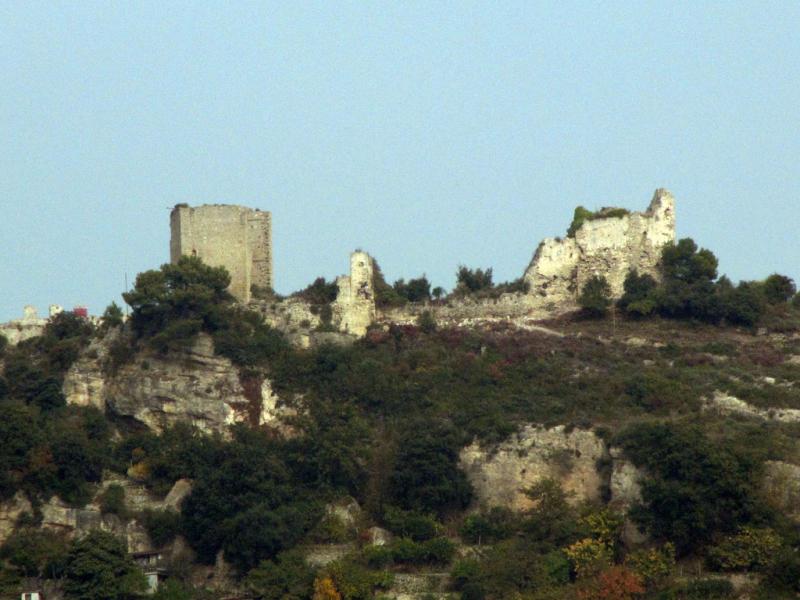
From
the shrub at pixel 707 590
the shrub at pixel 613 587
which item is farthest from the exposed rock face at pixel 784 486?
the shrub at pixel 613 587

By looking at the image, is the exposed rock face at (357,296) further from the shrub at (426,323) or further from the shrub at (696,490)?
the shrub at (696,490)

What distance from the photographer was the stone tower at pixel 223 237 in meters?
62.8

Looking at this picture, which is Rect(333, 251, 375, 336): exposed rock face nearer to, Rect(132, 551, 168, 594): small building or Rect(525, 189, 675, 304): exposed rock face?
Rect(525, 189, 675, 304): exposed rock face

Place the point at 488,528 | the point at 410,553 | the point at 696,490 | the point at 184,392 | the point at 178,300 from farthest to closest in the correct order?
1. the point at 178,300
2. the point at 184,392
3. the point at 488,528
4. the point at 410,553
5. the point at 696,490

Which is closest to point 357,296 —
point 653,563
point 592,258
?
point 592,258

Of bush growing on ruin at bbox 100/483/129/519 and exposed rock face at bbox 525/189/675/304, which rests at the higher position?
exposed rock face at bbox 525/189/675/304

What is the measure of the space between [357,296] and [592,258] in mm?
6578

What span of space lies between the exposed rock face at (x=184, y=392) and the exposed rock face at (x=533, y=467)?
6.11 meters

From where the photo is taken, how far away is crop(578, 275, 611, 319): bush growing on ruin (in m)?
62.9

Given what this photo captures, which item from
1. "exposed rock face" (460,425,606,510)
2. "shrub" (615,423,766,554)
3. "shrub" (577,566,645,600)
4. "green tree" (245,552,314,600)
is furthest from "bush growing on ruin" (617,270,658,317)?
"green tree" (245,552,314,600)

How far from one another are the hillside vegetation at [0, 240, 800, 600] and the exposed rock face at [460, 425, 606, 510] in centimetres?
33

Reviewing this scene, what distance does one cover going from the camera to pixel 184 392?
197 ft

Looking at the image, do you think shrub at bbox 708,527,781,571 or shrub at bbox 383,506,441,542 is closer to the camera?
shrub at bbox 708,527,781,571

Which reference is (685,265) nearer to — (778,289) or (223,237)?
(778,289)
